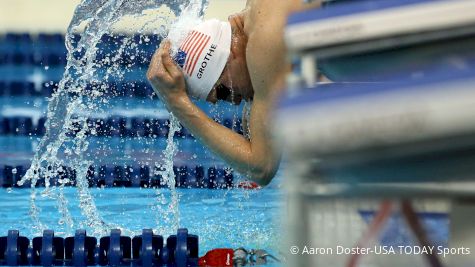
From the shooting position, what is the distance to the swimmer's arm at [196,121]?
217 centimetres

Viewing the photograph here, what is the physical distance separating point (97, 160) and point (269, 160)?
253cm

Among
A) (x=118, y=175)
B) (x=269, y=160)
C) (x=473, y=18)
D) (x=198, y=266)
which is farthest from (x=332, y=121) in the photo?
(x=118, y=175)

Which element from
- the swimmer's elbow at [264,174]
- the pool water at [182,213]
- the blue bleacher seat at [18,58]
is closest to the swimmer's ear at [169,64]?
the swimmer's elbow at [264,174]

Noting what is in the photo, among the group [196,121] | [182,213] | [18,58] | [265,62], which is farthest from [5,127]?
[265,62]

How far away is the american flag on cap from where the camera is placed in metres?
2.17

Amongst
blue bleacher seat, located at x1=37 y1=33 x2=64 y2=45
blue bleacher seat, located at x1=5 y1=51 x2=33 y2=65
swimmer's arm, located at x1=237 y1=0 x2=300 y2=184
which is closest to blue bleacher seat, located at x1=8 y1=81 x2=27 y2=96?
blue bleacher seat, located at x1=5 y1=51 x2=33 y2=65

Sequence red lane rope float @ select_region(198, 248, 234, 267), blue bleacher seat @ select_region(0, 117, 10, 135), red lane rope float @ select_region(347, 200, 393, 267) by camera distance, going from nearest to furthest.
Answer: red lane rope float @ select_region(347, 200, 393, 267)
red lane rope float @ select_region(198, 248, 234, 267)
blue bleacher seat @ select_region(0, 117, 10, 135)

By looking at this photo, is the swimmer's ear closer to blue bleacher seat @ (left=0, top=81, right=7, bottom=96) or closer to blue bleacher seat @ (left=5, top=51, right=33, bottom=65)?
blue bleacher seat @ (left=0, top=81, right=7, bottom=96)

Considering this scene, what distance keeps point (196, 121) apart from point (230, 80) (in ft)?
0.50

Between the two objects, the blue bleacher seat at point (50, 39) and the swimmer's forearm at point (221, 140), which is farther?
the blue bleacher seat at point (50, 39)

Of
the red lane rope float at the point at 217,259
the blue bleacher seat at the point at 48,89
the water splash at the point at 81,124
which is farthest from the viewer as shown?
the blue bleacher seat at the point at 48,89

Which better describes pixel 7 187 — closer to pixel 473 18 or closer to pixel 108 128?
pixel 108 128

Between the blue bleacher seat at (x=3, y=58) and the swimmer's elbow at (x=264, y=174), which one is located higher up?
the blue bleacher seat at (x=3, y=58)

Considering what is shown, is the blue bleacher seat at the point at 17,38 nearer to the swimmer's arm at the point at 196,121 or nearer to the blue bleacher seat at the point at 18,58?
the blue bleacher seat at the point at 18,58
